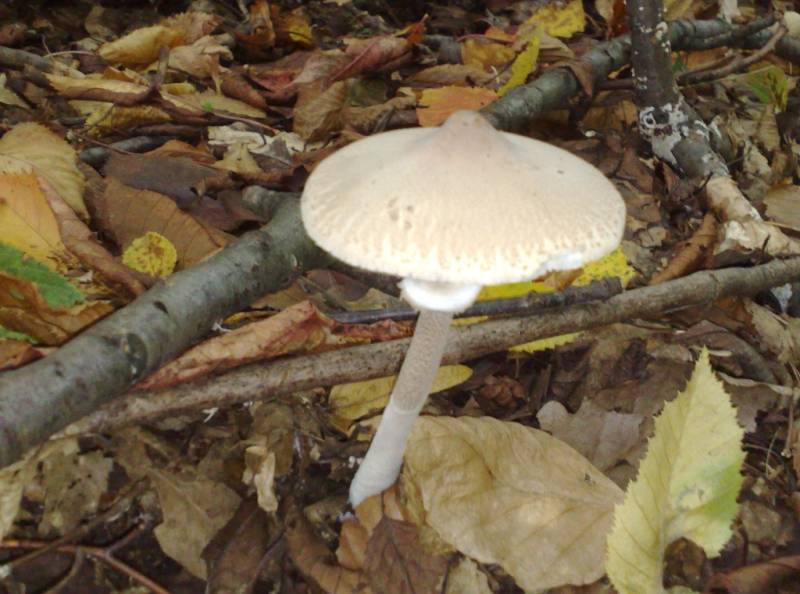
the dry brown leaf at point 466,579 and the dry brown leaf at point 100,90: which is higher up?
the dry brown leaf at point 100,90

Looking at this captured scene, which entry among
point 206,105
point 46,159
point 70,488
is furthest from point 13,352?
point 206,105

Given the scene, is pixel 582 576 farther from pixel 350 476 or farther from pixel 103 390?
pixel 103 390

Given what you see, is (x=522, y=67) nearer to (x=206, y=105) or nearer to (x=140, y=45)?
(x=206, y=105)

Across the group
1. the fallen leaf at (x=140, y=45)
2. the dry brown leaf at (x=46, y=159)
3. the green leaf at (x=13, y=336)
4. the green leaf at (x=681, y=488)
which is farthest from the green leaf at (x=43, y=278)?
the fallen leaf at (x=140, y=45)

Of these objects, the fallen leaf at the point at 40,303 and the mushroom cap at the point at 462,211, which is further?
the fallen leaf at the point at 40,303

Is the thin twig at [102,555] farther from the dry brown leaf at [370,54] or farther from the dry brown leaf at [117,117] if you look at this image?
the dry brown leaf at [370,54]

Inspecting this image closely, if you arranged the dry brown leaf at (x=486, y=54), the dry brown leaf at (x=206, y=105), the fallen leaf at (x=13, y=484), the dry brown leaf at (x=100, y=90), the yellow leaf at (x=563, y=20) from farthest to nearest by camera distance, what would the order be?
the yellow leaf at (x=563, y=20) < the dry brown leaf at (x=486, y=54) < the dry brown leaf at (x=206, y=105) < the dry brown leaf at (x=100, y=90) < the fallen leaf at (x=13, y=484)

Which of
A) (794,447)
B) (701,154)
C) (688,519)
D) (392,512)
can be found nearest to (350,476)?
(392,512)
